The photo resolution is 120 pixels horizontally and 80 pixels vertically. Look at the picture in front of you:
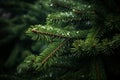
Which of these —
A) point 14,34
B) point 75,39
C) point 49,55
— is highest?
point 14,34

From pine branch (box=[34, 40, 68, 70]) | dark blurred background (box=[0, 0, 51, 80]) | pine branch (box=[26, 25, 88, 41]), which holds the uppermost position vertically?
dark blurred background (box=[0, 0, 51, 80])

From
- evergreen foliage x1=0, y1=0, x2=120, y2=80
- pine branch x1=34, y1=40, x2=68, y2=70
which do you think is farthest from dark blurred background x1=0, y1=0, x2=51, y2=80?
pine branch x1=34, y1=40, x2=68, y2=70

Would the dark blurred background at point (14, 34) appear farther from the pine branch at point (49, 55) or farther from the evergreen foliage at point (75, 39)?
the pine branch at point (49, 55)

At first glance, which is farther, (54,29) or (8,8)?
(8,8)

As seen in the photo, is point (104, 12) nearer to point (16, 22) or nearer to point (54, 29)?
point (54, 29)

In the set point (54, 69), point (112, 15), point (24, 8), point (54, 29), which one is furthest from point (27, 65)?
point (24, 8)

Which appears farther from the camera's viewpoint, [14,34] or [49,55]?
[14,34]

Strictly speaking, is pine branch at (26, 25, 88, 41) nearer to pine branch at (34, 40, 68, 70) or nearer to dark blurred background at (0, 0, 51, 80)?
pine branch at (34, 40, 68, 70)

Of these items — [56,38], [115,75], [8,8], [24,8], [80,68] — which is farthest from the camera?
[8,8]

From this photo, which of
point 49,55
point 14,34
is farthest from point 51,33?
point 14,34

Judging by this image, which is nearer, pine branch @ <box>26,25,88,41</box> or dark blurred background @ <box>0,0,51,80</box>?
pine branch @ <box>26,25,88,41</box>

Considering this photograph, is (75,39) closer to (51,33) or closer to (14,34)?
(51,33)
